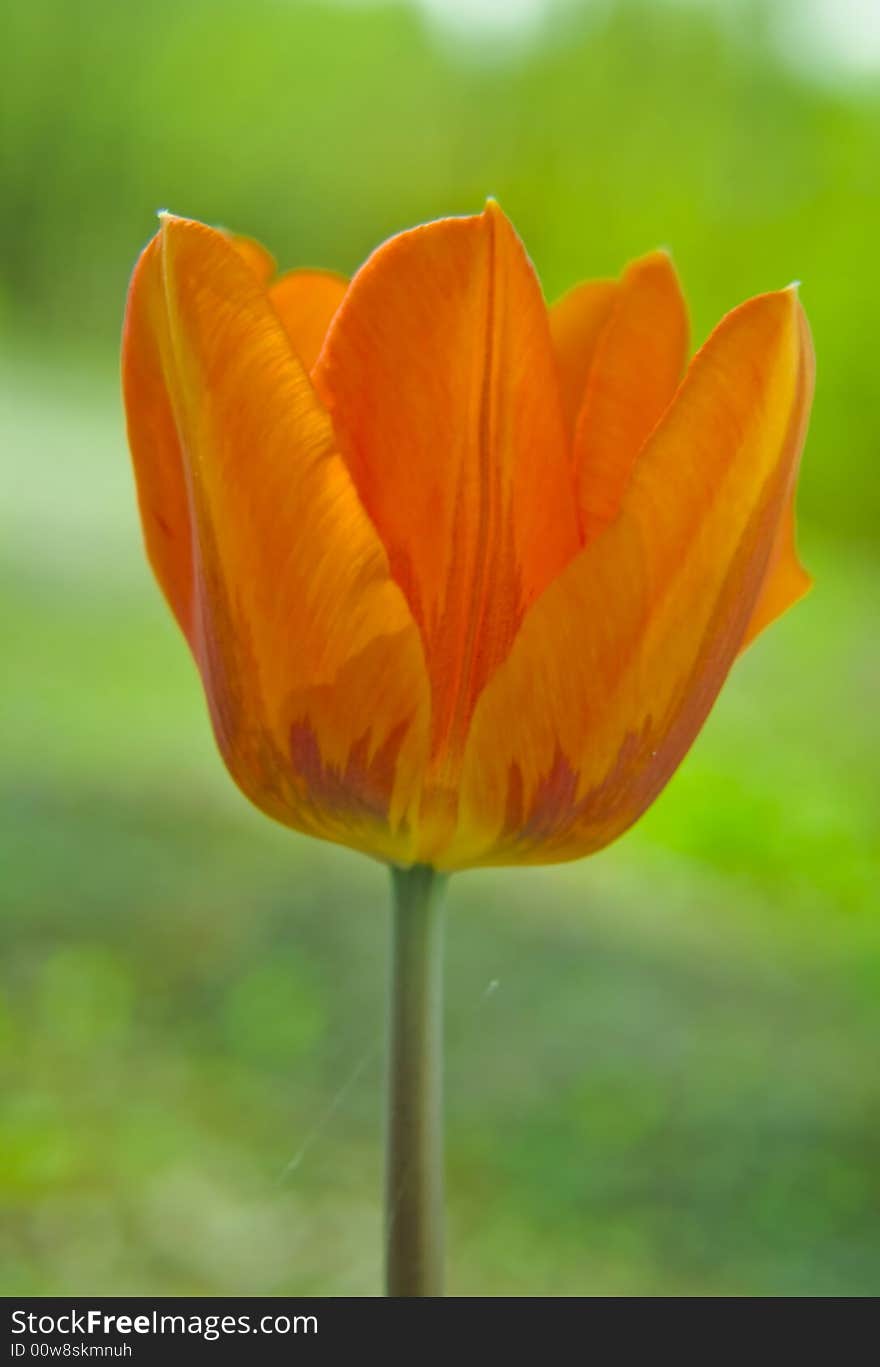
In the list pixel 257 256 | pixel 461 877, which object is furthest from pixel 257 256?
pixel 461 877

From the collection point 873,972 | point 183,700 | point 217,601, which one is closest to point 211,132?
point 183,700

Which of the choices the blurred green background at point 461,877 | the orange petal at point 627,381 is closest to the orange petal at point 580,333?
the orange petal at point 627,381

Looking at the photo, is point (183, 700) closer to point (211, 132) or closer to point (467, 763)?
point (211, 132)

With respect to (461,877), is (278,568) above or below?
below

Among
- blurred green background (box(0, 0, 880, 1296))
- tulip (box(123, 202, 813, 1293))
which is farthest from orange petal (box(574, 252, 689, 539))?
blurred green background (box(0, 0, 880, 1296))

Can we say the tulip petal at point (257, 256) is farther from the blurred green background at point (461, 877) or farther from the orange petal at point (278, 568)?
the blurred green background at point (461, 877)

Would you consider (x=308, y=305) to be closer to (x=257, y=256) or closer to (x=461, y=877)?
(x=257, y=256)

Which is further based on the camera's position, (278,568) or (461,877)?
(461,877)
